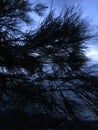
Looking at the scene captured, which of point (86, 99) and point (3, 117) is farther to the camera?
point (86, 99)

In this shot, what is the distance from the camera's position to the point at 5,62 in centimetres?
1277

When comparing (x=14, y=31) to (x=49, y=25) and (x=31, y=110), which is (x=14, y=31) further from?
(x=31, y=110)

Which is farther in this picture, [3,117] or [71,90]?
[71,90]

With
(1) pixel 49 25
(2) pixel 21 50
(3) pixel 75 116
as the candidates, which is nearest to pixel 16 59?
(2) pixel 21 50

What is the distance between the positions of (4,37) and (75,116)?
2.73 m

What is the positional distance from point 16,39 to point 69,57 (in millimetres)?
1472

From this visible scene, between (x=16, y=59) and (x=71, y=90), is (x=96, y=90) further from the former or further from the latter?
(x=16, y=59)

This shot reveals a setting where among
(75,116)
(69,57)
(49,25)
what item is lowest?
(75,116)

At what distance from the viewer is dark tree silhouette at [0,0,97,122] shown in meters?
12.8

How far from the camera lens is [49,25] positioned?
13.1 metres

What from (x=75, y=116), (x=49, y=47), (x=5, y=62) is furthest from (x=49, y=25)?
(x=75, y=116)

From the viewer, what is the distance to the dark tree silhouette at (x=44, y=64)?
1280 cm

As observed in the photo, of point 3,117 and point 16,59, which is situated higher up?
point 16,59

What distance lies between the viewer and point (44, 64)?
518 inches
